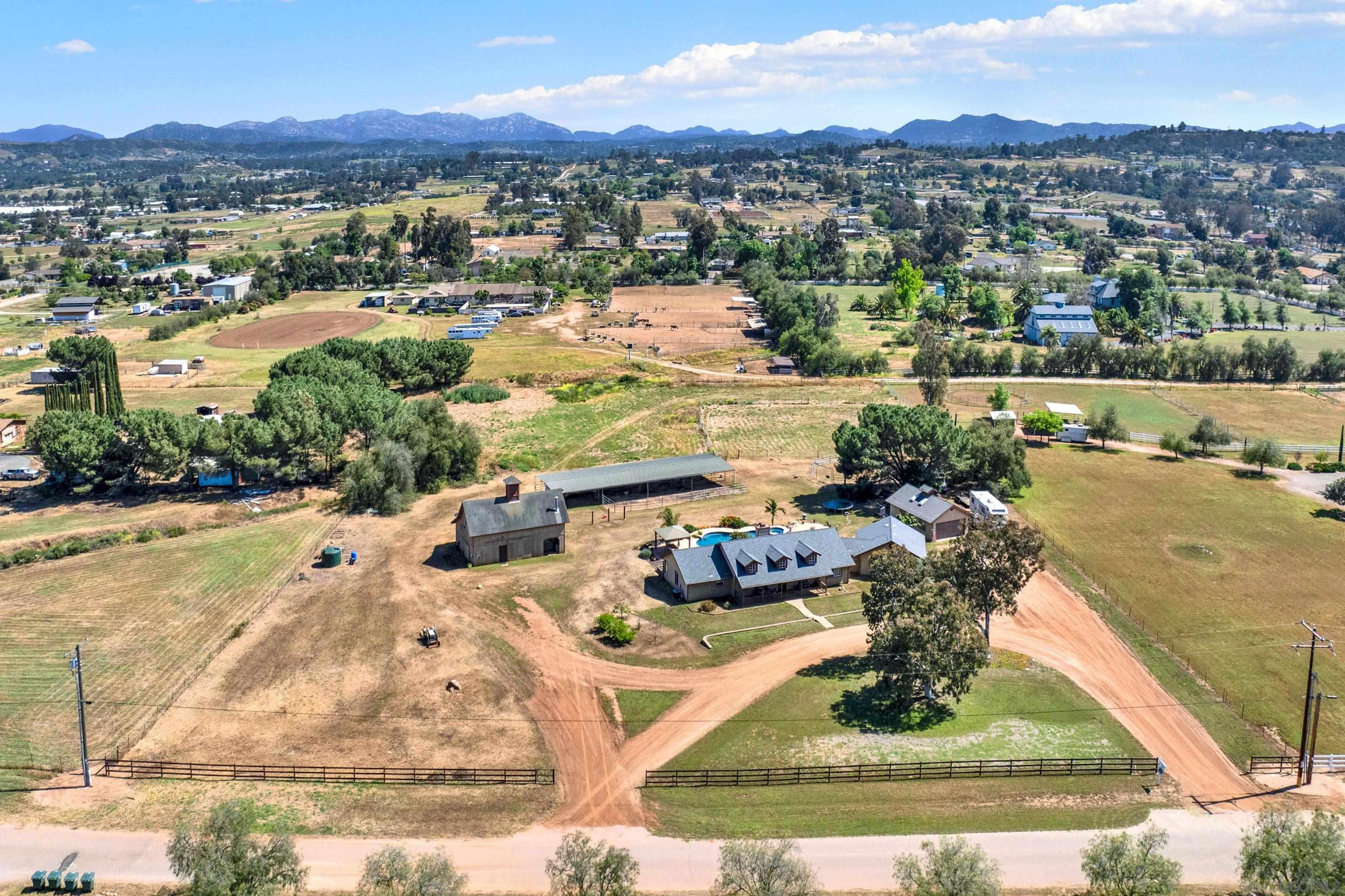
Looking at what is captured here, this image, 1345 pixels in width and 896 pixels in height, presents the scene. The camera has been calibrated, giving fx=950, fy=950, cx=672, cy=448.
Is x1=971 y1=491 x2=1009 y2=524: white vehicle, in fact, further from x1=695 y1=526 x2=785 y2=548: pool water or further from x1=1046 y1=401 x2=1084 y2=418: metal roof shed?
x1=1046 y1=401 x2=1084 y2=418: metal roof shed

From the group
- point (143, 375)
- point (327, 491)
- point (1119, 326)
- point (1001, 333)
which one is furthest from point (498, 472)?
point (1119, 326)

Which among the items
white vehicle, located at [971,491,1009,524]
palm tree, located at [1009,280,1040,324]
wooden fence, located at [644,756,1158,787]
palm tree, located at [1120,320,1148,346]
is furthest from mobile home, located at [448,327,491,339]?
wooden fence, located at [644,756,1158,787]

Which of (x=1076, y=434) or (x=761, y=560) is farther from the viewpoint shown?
(x=1076, y=434)

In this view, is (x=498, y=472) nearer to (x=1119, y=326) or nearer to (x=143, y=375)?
(x=143, y=375)

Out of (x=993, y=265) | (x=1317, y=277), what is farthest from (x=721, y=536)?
(x=1317, y=277)

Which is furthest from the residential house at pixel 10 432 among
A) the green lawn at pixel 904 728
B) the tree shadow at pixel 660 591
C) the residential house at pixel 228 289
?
the green lawn at pixel 904 728

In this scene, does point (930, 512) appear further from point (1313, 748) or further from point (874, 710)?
point (1313, 748)

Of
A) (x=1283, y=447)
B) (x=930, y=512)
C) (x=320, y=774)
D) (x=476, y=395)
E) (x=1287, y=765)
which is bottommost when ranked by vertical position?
(x=1287, y=765)
